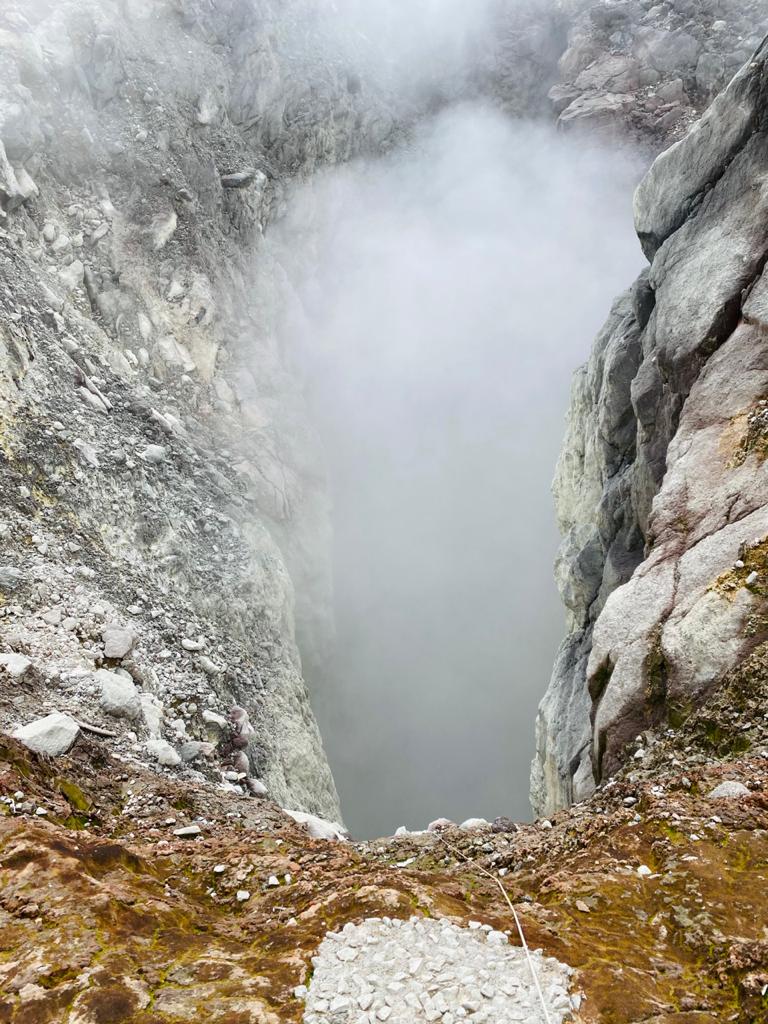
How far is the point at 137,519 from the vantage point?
973 inches

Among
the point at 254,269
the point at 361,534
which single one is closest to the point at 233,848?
the point at 254,269

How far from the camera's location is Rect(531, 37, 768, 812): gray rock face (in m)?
13.9

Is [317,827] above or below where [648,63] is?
below

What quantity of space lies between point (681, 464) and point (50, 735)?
16.2 meters

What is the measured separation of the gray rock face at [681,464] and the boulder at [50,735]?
11.8 metres

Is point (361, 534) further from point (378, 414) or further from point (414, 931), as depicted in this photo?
point (414, 931)

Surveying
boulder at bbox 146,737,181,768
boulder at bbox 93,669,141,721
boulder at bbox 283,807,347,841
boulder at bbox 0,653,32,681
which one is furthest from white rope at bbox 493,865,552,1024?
boulder at bbox 0,653,32,681

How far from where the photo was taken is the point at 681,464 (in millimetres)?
17062

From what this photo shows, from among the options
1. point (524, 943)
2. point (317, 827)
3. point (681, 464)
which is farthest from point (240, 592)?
point (524, 943)

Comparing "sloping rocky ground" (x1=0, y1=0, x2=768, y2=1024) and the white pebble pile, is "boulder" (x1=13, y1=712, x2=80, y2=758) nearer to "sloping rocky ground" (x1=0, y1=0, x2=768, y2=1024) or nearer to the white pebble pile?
"sloping rocky ground" (x1=0, y1=0, x2=768, y2=1024)

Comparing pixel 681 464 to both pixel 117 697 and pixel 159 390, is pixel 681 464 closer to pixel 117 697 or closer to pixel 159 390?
pixel 117 697

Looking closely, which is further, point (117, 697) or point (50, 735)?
point (117, 697)

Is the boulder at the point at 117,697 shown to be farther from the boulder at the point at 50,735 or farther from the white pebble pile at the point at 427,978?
the white pebble pile at the point at 427,978

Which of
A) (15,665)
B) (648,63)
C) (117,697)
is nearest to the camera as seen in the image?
(15,665)
